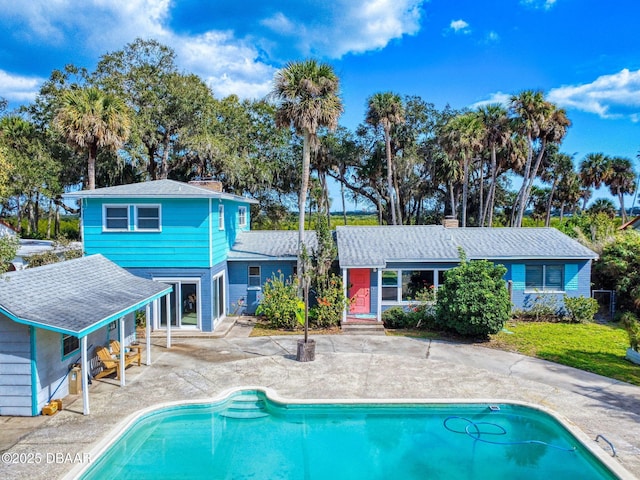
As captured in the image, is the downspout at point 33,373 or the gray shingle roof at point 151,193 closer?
the downspout at point 33,373

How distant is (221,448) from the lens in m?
8.85

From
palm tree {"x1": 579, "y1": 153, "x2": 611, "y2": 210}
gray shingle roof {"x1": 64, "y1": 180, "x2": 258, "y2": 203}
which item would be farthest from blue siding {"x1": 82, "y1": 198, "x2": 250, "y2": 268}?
palm tree {"x1": 579, "y1": 153, "x2": 611, "y2": 210}

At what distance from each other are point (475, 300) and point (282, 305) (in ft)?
23.6

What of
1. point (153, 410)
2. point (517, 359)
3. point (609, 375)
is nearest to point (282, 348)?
point (153, 410)

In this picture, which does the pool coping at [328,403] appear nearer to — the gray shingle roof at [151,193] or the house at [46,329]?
the house at [46,329]

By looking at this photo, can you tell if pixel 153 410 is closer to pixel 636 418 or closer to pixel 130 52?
pixel 636 418

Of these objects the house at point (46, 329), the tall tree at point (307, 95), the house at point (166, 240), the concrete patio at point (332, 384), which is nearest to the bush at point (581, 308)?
the concrete patio at point (332, 384)

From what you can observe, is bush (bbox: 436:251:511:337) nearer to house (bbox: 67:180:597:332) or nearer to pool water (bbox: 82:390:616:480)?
house (bbox: 67:180:597:332)

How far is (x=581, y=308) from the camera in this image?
18.6 m

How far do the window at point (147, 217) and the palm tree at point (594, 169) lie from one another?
42.8m

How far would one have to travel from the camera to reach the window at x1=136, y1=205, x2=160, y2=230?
54.9 ft

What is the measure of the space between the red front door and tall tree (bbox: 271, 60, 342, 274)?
2.40 meters

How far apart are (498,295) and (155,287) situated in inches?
453

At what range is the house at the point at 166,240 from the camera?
16625 mm
